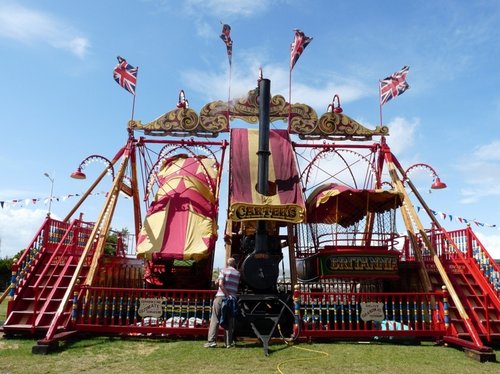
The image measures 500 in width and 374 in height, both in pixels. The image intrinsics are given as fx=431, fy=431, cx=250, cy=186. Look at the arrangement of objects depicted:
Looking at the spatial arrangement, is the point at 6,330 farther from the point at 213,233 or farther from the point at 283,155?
the point at 283,155

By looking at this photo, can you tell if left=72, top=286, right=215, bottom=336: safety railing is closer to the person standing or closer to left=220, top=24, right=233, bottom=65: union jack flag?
the person standing

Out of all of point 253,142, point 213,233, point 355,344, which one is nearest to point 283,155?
point 253,142

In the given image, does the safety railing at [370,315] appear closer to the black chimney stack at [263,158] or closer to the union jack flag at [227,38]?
the black chimney stack at [263,158]

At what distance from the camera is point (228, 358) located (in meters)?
7.25

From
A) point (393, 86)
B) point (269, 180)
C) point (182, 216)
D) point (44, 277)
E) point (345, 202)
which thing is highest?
point (393, 86)

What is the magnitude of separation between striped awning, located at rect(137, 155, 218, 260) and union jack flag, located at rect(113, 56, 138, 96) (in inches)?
111

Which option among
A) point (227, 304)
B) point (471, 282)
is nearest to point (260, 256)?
point (227, 304)

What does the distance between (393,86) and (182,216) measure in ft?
26.6

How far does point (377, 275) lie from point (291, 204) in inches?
109

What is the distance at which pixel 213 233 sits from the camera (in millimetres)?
11453

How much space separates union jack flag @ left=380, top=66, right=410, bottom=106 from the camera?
14.0 m

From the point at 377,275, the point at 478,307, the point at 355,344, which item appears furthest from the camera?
the point at 377,275

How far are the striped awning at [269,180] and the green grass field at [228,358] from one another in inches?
120

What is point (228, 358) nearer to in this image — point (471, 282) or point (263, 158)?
point (263, 158)
